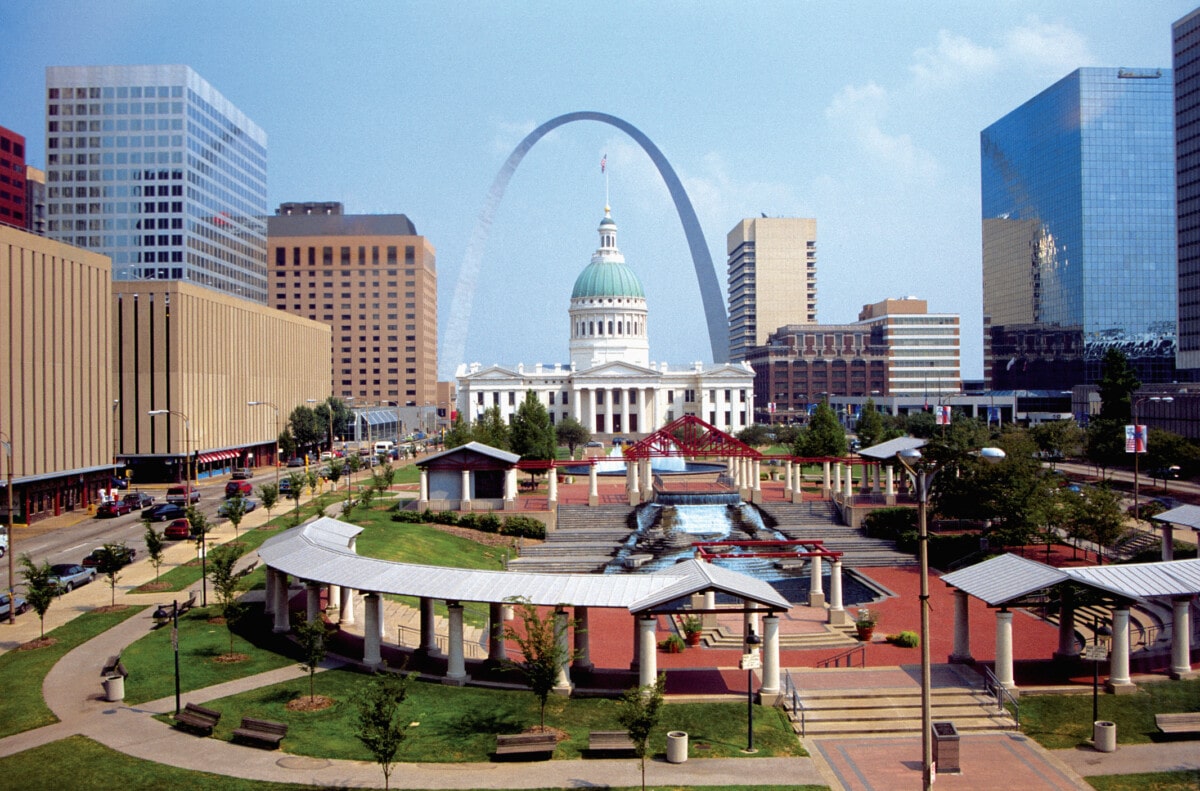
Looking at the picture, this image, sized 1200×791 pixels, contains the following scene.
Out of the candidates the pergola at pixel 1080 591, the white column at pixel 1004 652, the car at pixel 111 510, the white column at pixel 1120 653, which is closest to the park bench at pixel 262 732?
the pergola at pixel 1080 591

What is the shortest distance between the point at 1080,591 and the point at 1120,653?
2034mm

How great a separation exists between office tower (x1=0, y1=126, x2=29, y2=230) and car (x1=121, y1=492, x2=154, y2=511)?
8598 cm

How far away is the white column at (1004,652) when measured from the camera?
28.2m

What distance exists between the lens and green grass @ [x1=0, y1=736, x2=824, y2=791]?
2139 cm

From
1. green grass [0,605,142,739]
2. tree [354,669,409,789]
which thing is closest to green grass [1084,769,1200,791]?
tree [354,669,409,789]

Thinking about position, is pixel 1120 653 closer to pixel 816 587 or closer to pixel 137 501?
pixel 816 587

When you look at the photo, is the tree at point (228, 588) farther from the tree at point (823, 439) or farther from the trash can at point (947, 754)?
the tree at point (823, 439)

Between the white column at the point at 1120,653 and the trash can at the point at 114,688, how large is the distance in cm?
2906

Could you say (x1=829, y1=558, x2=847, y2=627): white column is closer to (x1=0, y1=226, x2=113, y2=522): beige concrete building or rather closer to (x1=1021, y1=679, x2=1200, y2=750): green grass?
(x1=1021, y1=679, x2=1200, y2=750): green grass

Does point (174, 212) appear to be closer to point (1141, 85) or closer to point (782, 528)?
point (782, 528)

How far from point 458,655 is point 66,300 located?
56.9 m

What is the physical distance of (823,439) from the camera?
85.2 m

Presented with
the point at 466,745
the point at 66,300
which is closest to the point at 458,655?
the point at 466,745

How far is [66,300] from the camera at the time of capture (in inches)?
2795
